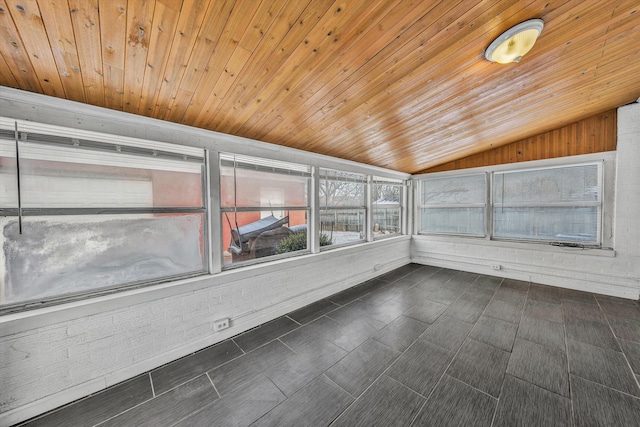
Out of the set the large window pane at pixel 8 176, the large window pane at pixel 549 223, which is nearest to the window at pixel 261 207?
the large window pane at pixel 8 176

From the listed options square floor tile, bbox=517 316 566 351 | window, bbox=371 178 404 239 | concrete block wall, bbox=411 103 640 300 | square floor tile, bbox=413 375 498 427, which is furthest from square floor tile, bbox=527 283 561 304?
square floor tile, bbox=413 375 498 427

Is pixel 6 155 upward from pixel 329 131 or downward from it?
downward

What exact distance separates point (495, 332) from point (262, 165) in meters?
3.29

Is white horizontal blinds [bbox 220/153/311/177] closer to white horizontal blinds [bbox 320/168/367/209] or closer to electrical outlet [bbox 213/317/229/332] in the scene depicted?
white horizontal blinds [bbox 320/168/367/209]

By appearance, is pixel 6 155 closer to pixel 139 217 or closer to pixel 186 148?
pixel 139 217

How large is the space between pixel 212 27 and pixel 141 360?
2.53 m

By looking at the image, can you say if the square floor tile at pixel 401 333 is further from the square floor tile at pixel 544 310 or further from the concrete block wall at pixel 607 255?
the concrete block wall at pixel 607 255

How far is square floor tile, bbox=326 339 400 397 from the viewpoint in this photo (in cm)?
181

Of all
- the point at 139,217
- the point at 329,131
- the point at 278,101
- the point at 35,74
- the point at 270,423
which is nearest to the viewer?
the point at 35,74

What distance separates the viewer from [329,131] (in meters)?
2.65

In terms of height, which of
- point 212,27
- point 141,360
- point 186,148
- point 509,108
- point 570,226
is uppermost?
point 509,108

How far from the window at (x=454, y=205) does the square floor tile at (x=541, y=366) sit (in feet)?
9.36

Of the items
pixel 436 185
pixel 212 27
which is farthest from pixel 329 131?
pixel 436 185

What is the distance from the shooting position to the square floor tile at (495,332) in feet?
7.61
